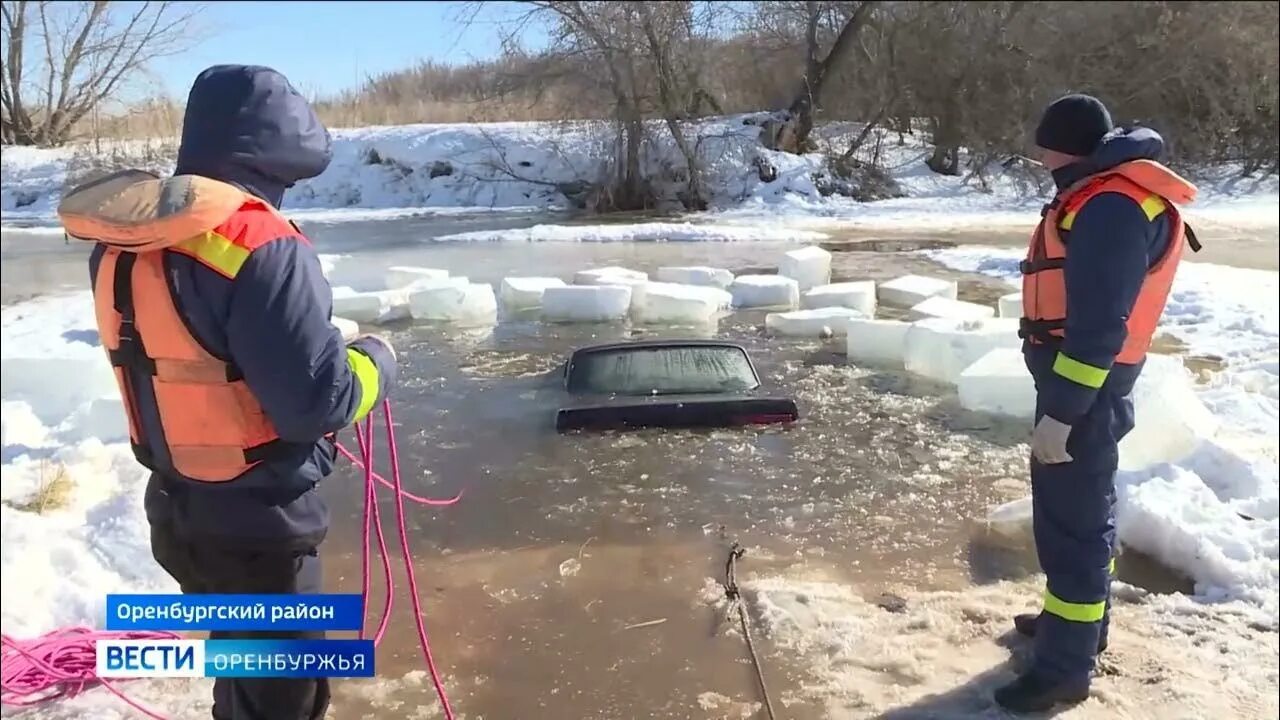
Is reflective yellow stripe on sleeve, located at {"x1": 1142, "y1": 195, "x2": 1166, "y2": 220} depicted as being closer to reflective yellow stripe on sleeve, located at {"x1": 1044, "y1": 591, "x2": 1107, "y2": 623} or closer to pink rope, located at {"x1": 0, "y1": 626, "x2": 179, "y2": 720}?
reflective yellow stripe on sleeve, located at {"x1": 1044, "y1": 591, "x2": 1107, "y2": 623}

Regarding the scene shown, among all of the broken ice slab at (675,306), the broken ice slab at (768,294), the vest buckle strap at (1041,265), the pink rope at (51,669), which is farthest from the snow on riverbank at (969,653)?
the broken ice slab at (768,294)

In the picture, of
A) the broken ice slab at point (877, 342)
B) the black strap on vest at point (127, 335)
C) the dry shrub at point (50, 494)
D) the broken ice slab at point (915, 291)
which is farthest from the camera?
the broken ice slab at point (915, 291)

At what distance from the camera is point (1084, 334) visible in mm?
2535

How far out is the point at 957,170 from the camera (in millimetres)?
19547

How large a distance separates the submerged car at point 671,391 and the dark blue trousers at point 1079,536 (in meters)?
2.70

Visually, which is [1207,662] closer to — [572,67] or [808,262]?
[808,262]

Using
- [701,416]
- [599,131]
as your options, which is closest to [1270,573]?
[701,416]

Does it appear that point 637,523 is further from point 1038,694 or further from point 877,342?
point 877,342

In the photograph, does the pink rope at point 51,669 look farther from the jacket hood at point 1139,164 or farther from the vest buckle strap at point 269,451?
the jacket hood at point 1139,164

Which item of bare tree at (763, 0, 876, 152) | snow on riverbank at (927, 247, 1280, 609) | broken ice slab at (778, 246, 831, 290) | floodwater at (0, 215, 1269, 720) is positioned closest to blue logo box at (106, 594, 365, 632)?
floodwater at (0, 215, 1269, 720)

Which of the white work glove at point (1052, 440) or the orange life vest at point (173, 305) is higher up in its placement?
the orange life vest at point (173, 305)

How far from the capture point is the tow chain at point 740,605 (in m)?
2.92

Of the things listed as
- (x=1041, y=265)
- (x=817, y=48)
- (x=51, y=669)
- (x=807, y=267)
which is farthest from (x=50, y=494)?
(x=817, y=48)

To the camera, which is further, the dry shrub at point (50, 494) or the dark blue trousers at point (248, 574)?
the dry shrub at point (50, 494)
